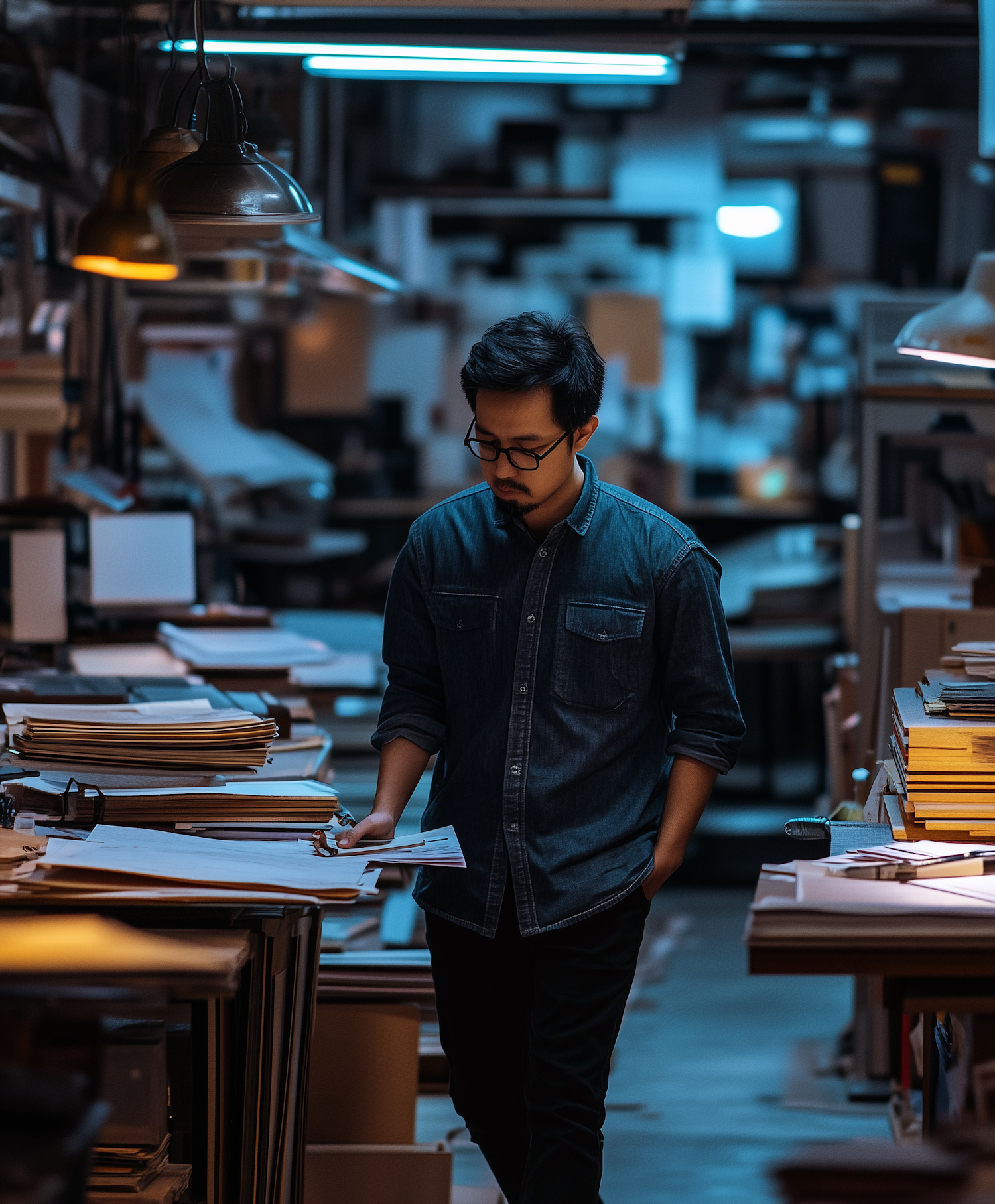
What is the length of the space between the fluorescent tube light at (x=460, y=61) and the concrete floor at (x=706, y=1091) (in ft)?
7.73

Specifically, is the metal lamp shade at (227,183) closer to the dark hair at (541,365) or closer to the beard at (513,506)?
the dark hair at (541,365)

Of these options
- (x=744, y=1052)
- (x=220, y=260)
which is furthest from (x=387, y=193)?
(x=744, y=1052)

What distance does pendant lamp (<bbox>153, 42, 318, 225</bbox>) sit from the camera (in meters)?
2.68

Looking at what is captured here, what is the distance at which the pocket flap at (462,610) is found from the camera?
260cm

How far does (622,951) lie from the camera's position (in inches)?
98.9

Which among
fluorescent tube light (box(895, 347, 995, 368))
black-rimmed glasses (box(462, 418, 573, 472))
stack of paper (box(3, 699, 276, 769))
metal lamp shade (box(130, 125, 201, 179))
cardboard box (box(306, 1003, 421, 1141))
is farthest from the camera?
fluorescent tube light (box(895, 347, 995, 368))

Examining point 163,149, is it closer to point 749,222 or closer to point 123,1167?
point 123,1167

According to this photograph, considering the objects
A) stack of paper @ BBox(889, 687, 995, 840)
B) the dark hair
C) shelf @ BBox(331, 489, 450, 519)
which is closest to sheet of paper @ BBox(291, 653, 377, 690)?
the dark hair

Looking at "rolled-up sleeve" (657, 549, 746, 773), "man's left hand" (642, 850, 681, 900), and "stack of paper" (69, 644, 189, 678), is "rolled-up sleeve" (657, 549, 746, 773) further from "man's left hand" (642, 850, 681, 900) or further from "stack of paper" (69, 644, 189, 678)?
"stack of paper" (69, 644, 189, 678)

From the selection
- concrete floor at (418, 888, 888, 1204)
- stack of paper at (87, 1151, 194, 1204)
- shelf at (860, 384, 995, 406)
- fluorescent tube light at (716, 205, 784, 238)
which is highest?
fluorescent tube light at (716, 205, 784, 238)

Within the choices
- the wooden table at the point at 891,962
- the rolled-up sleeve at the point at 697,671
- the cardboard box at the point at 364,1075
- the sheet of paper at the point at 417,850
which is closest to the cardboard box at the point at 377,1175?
the cardboard box at the point at 364,1075

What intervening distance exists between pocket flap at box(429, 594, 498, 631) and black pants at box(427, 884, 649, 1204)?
431mm

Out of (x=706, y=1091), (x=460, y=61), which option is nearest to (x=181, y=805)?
(x=460, y=61)

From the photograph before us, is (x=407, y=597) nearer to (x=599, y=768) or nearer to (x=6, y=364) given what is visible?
(x=599, y=768)
